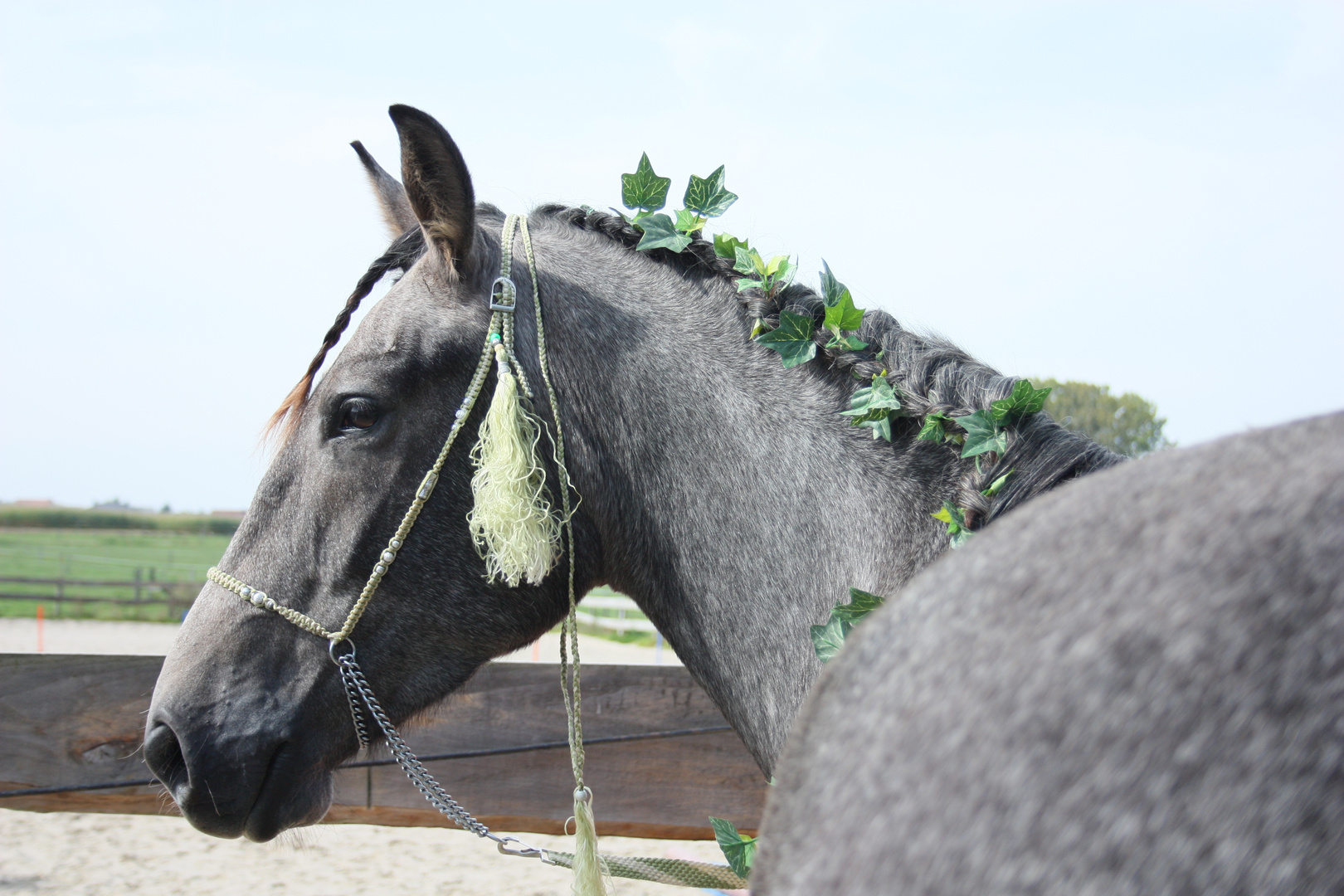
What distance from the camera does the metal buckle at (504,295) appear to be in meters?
1.88

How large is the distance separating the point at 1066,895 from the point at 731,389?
1314 mm

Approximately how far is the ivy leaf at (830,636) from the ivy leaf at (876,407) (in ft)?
1.21

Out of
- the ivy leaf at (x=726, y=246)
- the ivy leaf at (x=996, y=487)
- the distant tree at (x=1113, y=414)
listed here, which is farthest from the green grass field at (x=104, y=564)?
the distant tree at (x=1113, y=414)

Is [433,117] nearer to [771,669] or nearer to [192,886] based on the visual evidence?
[771,669]

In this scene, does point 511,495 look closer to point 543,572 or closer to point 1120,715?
point 543,572

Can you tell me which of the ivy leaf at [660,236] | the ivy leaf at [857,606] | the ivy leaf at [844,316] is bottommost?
the ivy leaf at [857,606]

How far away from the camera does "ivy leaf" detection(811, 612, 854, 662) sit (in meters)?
1.59

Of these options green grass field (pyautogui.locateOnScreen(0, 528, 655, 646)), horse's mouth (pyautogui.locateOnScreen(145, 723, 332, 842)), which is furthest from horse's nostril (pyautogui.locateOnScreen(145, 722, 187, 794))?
green grass field (pyautogui.locateOnScreen(0, 528, 655, 646))

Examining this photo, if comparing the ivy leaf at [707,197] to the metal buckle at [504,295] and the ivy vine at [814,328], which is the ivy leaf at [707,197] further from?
the metal buckle at [504,295]

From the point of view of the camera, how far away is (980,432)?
1578 millimetres

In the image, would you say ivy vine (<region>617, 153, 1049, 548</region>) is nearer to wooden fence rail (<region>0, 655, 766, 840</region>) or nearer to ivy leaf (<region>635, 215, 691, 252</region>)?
ivy leaf (<region>635, 215, 691, 252</region>)

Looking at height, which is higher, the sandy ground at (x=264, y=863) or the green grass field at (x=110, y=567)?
the sandy ground at (x=264, y=863)

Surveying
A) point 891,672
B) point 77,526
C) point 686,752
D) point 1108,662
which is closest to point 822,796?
point 891,672

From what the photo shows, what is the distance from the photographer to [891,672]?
718 mm
